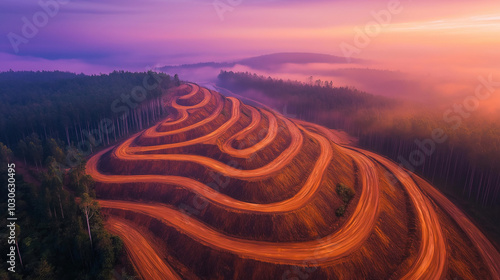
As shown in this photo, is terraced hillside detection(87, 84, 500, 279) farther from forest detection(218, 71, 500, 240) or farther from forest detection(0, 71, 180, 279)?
forest detection(218, 71, 500, 240)

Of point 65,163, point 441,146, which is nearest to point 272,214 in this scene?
point 65,163

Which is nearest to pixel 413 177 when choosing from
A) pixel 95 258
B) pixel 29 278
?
pixel 95 258

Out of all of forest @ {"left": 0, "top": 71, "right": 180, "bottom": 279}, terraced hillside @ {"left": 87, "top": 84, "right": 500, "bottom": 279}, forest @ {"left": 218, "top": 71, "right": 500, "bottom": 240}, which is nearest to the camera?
forest @ {"left": 0, "top": 71, "right": 180, "bottom": 279}

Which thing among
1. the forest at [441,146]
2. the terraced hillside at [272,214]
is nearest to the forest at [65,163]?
the terraced hillside at [272,214]

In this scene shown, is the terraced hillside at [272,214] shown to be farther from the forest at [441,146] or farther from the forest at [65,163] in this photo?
the forest at [441,146]

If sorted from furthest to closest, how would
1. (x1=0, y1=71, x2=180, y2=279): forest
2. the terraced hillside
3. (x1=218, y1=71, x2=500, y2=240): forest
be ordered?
(x1=218, y1=71, x2=500, y2=240): forest < the terraced hillside < (x1=0, y1=71, x2=180, y2=279): forest

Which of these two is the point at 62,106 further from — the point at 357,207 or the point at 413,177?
the point at 413,177

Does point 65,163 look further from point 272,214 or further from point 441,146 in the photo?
point 441,146

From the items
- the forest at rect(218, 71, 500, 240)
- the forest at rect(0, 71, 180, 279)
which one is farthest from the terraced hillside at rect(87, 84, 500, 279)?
the forest at rect(218, 71, 500, 240)
